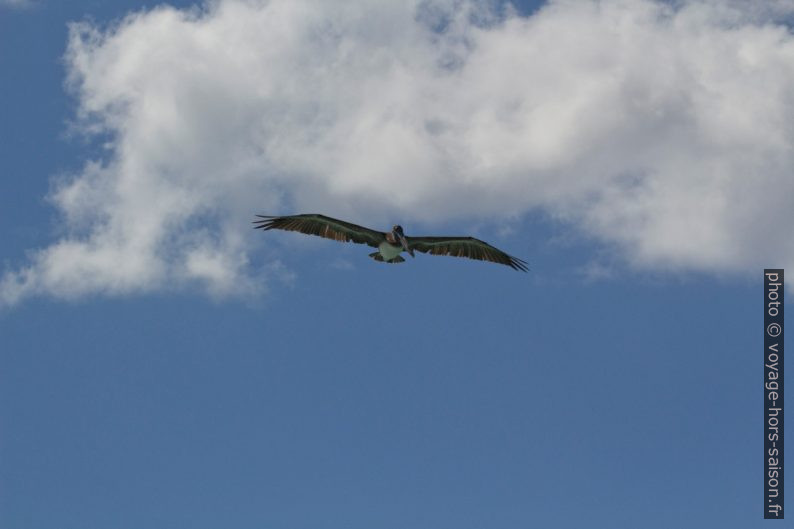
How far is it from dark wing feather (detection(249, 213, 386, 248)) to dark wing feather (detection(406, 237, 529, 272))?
7.40ft

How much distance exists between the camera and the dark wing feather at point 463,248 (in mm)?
50469

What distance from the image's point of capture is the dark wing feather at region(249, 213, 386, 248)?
47.3m

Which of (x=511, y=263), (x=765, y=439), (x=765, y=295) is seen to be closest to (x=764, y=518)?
(x=765, y=439)

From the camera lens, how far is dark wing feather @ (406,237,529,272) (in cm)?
5047

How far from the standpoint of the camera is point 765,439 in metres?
49.8

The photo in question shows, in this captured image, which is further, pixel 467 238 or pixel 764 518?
pixel 467 238

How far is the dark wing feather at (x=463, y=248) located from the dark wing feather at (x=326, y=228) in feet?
7.40

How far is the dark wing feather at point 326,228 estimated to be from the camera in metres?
47.3

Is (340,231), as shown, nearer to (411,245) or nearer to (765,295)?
(411,245)

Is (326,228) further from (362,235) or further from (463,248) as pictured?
(463,248)

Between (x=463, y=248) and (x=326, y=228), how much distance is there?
28.1ft

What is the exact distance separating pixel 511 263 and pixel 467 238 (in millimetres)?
4054

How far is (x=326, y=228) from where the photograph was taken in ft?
159

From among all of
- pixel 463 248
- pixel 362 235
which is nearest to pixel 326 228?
pixel 362 235
